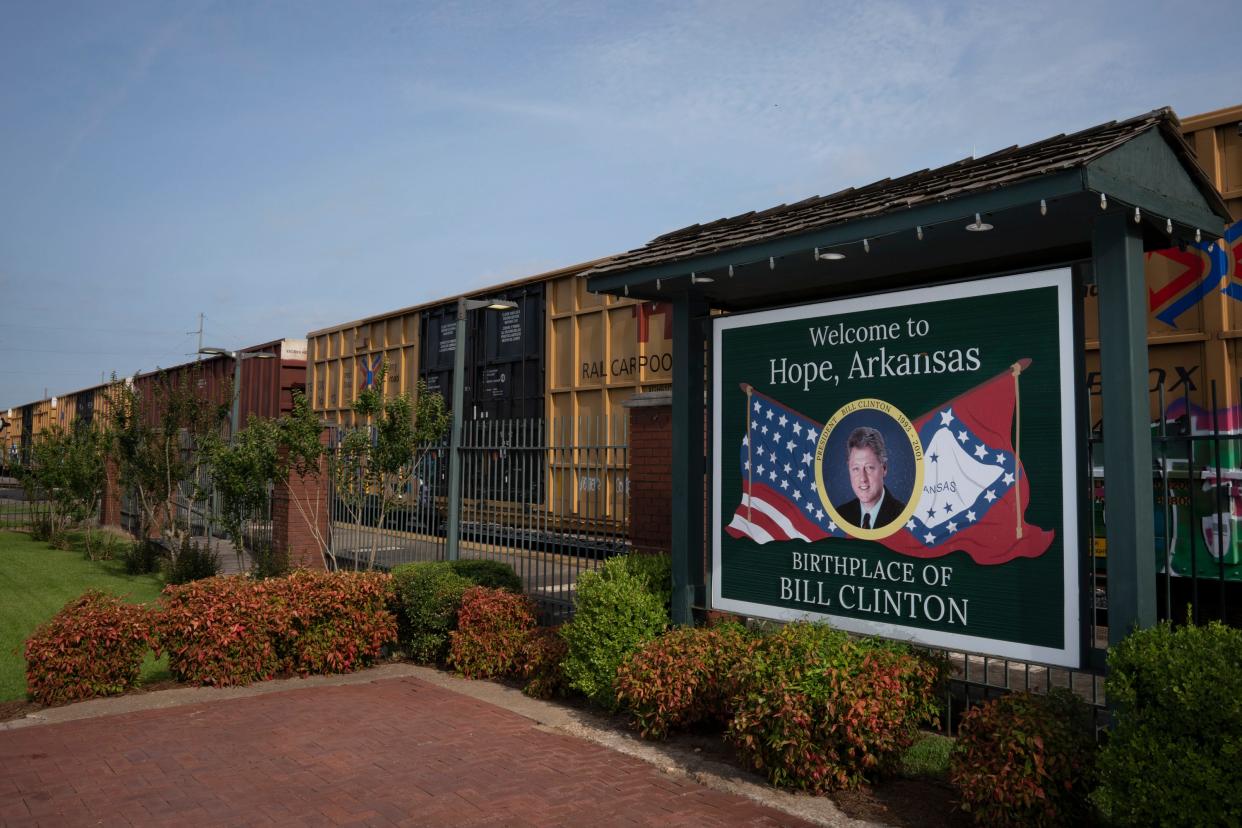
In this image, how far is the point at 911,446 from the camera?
544 centimetres

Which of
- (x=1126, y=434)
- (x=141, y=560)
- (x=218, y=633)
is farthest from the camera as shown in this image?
(x=141, y=560)

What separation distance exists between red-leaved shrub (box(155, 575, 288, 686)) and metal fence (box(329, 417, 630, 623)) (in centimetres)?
220

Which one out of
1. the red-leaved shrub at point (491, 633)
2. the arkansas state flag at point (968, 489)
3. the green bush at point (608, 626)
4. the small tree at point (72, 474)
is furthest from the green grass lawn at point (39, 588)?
the arkansas state flag at point (968, 489)

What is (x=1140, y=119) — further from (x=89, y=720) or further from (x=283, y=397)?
(x=283, y=397)

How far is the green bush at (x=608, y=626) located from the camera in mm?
6648

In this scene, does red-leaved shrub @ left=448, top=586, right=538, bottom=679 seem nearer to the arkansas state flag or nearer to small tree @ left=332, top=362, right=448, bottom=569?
small tree @ left=332, top=362, right=448, bottom=569

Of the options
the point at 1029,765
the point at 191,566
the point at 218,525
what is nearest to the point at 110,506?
the point at 218,525

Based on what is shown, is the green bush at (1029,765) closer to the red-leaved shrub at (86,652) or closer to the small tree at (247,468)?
the red-leaved shrub at (86,652)

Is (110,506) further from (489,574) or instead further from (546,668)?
(546,668)

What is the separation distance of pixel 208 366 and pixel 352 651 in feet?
57.6

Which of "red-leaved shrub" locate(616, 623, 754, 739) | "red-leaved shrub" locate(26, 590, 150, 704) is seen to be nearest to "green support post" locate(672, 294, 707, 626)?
Answer: "red-leaved shrub" locate(616, 623, 754, 739)

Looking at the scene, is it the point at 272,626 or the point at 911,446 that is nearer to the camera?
the point at 911,446

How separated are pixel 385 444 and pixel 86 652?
3.53 metres

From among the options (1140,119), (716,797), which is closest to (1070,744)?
(716,797)
